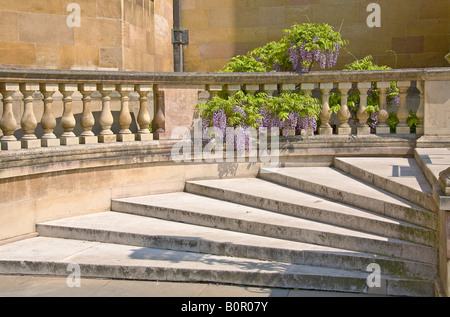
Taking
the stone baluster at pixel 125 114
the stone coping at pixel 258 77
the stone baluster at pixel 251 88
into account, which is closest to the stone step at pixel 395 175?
the stone coping at pixel 258 77

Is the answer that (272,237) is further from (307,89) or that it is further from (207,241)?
(307,89)

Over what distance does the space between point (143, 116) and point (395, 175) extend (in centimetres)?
337

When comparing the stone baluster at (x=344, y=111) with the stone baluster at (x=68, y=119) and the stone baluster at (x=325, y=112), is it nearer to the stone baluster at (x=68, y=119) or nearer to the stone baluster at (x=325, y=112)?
the stone baluster at (x=325, y=112)

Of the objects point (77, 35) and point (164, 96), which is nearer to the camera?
point (164, 96)

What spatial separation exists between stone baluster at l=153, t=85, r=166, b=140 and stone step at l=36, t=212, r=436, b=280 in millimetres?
1331

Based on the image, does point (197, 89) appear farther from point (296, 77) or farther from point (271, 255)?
point (271, 255)

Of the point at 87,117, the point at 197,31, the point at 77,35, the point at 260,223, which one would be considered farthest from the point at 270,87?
the point at 197,31

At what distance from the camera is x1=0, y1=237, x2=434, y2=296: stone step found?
5.51m

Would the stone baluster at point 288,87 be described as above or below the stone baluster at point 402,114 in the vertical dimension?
above

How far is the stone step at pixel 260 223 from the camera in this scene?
227 inches

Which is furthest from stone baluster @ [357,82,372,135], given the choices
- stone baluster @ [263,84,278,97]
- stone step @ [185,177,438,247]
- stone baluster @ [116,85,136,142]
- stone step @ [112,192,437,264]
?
stone baluster @ [116,85,136,142]

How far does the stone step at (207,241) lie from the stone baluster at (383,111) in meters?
3.20

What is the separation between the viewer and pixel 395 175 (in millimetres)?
7062
